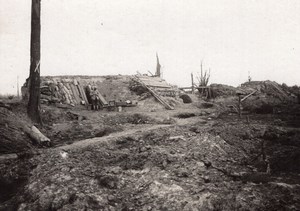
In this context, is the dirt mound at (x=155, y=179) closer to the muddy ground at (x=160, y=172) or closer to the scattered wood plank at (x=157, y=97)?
the muddy ground at (x=160, y=172)

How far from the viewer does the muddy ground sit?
5074 millimetres

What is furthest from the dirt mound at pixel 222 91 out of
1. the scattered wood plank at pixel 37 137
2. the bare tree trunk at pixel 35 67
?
the scattered wood plank at pixel 37 137

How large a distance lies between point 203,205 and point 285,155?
11.6 feet

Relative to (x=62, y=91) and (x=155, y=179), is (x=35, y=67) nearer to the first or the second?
(x=62, y=91)

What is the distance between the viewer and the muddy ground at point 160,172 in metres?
5.07

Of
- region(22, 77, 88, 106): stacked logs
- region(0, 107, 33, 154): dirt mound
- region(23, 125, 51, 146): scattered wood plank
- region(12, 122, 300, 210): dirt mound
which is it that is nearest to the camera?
region(12, 122, 300, 210): dirt mound

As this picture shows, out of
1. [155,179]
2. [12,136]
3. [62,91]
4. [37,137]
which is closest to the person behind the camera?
[155,179]

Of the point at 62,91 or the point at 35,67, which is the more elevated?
the point at 35,67

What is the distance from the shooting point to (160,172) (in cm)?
618

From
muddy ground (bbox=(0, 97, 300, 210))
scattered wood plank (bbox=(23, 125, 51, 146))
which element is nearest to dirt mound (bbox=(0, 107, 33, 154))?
scattered wood plank (bbox=(23, 125, 51, 146))

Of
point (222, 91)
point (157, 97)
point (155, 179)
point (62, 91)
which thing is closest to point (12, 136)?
point (155, 179)

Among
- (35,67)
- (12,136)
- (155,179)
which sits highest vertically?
(35,67)

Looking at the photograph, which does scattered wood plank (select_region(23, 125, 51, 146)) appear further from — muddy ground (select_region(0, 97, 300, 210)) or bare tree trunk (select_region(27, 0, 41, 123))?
bare tree trunk (select_region(27, 0, 41, 123))

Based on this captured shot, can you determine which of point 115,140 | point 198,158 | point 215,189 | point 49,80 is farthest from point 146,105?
point 215,189
